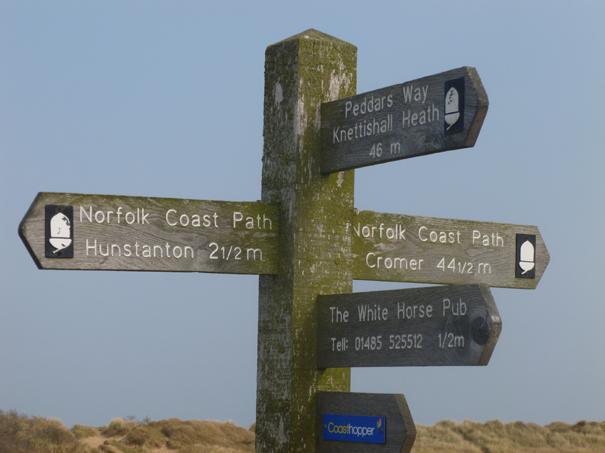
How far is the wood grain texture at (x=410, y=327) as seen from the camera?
19.1 ft

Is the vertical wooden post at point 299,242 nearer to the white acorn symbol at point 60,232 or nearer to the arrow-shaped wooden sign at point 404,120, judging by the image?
the arrow-shaped wooden sign at point 404,120

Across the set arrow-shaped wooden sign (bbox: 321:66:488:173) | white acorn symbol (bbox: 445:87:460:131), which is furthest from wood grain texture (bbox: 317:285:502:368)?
white acorn symbol (bbox: 445:87:460:131)

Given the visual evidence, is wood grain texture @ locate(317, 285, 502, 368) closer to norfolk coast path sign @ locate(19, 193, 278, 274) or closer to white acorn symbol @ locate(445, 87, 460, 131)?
norfolk coast path sign @ locate(19, 193, 278, 274)

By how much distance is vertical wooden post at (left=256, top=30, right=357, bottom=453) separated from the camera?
700 cm

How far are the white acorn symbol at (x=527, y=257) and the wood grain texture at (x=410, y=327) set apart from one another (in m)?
1.67

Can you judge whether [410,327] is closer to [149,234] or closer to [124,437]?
[149,234]

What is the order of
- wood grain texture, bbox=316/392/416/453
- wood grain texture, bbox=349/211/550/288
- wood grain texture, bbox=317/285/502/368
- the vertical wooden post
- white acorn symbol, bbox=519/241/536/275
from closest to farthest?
wood grain texture, bbox=317/285/502/368, wood grain texture, bbox=316/392/416/453, the vertical wooden post, wood grain texture, bbox=349/211/550/288, white acorn symbol, bbox=519/241/536/275

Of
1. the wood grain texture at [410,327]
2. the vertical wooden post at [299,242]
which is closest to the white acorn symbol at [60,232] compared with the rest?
the vertical wooden post at [299,242]

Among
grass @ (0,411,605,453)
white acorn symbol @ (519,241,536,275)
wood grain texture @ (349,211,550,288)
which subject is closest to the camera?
wood grain texture @ (349,211,550,288)

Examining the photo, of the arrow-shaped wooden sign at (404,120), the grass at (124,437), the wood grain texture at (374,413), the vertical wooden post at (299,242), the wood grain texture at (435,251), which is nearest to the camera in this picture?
the arrow-shaped wooden sign at (404,120)

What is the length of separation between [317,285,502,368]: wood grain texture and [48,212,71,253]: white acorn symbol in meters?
1.65

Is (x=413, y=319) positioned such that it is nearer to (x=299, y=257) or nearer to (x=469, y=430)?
(x=299, y=257)

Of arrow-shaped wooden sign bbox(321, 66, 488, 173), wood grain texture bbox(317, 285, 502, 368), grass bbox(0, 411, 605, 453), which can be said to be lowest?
grass bbox(0, 411, 605, 453)

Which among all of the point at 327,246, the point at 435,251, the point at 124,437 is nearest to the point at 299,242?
the point at 327,246
